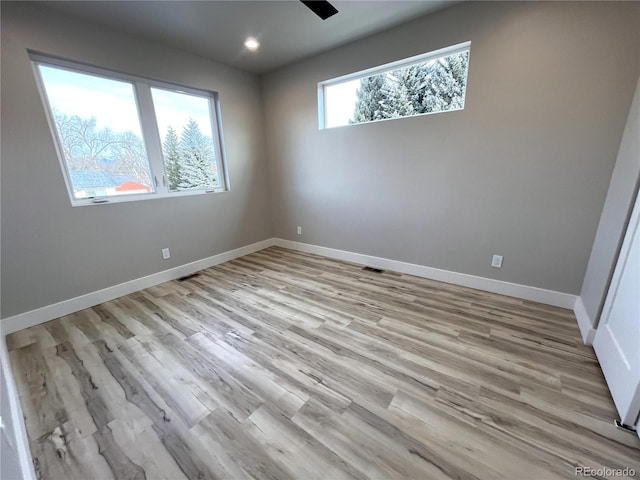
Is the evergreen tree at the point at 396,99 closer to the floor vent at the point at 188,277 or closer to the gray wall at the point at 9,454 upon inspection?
the floor vent at the point at 188,277

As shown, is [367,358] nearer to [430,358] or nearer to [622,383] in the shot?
[430,358]

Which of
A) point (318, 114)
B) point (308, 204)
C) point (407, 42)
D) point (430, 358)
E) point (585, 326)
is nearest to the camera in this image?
point (430, 358)

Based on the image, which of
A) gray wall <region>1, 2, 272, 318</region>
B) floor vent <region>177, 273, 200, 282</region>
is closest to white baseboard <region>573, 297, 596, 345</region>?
floor vent <region>177, 273, 200, 282</region>

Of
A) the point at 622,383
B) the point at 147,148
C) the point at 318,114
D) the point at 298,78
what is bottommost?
the point at 622,383

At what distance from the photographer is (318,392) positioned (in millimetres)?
1458

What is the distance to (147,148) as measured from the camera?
2.79 m

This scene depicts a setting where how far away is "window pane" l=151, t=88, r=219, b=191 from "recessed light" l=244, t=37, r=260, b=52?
35.4 inches

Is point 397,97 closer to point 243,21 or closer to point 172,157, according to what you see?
point 243,21

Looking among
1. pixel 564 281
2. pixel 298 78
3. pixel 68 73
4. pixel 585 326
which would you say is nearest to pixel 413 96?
pixel 298 78

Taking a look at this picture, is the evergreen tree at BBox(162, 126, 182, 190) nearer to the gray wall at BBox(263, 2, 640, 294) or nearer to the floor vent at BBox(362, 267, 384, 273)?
the gray wall at BBox(263, 2, 640, 294)

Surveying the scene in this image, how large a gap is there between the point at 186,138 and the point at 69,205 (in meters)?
1.42

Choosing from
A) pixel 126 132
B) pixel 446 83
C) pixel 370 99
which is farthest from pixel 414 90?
pixel 126 132

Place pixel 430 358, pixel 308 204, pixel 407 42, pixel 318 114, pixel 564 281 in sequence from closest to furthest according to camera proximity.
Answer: pixel 430 358 → pixel 564 281 → pixel 407 42 → pixel 318 114 → pixel 308 204

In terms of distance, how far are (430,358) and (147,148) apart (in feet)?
11.2
